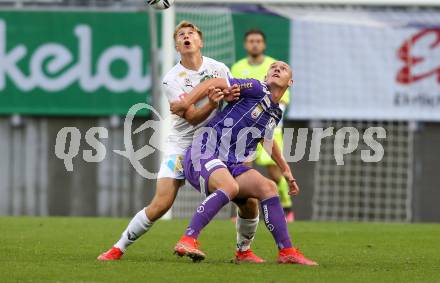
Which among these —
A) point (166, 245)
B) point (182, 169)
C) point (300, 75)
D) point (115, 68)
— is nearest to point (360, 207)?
point (300, 75)

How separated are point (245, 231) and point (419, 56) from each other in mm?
9369

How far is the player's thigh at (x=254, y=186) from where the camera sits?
349 inches

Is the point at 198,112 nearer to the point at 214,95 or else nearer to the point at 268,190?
the point at 214,95

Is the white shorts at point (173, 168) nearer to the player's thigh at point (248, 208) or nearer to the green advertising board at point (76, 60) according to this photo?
→ the player's thigh at point (248, 208)

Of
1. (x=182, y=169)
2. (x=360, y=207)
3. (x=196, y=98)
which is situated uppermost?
(x=196, y=98)

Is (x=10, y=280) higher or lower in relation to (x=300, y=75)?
lower

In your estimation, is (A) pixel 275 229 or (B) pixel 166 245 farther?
(B) pixel 166 245

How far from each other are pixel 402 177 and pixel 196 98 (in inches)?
403

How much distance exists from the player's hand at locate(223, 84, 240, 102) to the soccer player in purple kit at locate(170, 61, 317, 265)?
0.05 m

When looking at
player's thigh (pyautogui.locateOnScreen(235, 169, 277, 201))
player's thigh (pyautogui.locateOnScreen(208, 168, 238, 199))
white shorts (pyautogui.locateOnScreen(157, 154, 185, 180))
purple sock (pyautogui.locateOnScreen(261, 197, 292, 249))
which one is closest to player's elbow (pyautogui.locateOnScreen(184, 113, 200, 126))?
white shorts (pyautogui.locateOnScreen(157, 154, 185, 180))

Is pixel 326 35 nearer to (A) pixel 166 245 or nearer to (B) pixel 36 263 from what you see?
(A) pixel 166 245

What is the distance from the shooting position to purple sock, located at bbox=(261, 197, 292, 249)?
8.91 metres

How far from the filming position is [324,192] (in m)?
18.7

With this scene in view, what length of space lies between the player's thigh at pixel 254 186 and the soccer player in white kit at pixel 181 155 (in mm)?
224
